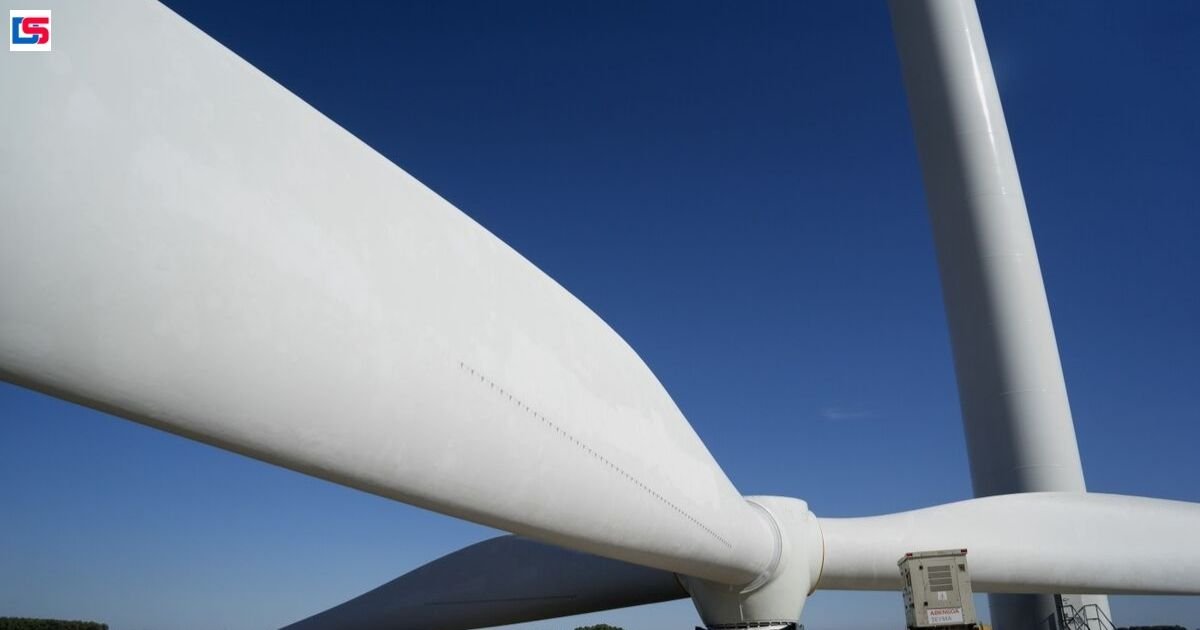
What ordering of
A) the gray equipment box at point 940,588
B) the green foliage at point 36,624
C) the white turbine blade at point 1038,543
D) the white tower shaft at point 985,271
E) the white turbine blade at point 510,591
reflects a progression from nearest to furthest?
the gray equipment box at point 940,588, the white turbine blade at point 1038,543, the white turbine blade at point 510,591, the white tower shaft at point 985,271, the green foliage at point 36,624

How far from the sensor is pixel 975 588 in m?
9.21

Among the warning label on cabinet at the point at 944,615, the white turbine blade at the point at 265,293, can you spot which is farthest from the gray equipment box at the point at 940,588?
the white turbine blade at the point at 265,293

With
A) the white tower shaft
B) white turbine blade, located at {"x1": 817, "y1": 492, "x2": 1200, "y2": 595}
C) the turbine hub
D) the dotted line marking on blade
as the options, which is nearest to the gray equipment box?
white turbine blade, located at {"x1": 817, "y1": 492, "x2": 1200, "y2": 595}

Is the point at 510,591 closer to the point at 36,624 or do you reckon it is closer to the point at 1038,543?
the point at 1038,543

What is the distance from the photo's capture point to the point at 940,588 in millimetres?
8836

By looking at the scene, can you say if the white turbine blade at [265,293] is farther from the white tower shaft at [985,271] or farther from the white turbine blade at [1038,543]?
the white tower shaft at [985,271]

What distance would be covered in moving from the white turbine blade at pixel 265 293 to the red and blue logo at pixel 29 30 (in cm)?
4

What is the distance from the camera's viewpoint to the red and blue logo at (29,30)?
2.43 metres

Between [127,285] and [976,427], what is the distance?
13968 mm

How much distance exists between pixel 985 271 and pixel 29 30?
1425 centimetres

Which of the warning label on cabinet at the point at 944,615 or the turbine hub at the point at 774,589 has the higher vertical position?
the turbine hub at the point at 774,589

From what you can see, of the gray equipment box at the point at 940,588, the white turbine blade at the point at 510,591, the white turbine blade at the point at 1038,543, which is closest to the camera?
the gray equipment box at the point at 940,588

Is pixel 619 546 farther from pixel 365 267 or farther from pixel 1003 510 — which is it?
pixel 1003 510

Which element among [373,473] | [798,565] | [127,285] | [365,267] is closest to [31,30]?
[127,285]
